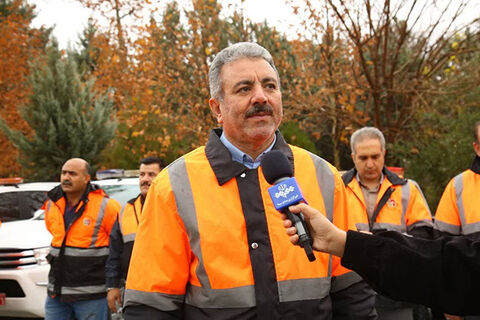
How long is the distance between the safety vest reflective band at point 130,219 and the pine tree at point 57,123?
1424 cm

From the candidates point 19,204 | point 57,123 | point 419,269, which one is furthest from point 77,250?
point 57,123

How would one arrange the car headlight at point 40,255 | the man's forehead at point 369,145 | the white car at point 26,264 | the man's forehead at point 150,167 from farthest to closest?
Result: the car headlight at point 40,255 < the white car at point 26,264 < the man's forehead at point 150,167 < the man's forehead at point 369,145

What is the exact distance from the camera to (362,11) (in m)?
8.94

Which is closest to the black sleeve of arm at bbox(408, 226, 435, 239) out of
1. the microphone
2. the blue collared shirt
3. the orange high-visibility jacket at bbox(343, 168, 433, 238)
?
the orange high-visibility jacket at bbox(343, 168, 433, 238)

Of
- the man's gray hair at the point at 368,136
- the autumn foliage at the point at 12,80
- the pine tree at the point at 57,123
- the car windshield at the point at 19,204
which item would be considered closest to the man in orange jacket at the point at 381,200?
the man's gray hair at the point at 368,136

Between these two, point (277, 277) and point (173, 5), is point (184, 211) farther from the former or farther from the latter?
point (173, 5)

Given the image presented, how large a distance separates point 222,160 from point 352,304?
983mm

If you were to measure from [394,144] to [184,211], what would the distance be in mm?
8049

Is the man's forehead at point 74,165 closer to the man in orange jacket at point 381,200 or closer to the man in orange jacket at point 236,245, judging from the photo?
the man in orange jacket at point 381,200

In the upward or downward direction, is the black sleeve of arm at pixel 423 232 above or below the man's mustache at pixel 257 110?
below

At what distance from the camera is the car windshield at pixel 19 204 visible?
951 centimetres

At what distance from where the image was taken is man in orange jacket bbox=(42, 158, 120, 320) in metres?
5.48

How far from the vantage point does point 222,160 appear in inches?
103

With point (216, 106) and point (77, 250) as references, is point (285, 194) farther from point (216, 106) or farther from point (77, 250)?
point (77, 250)
